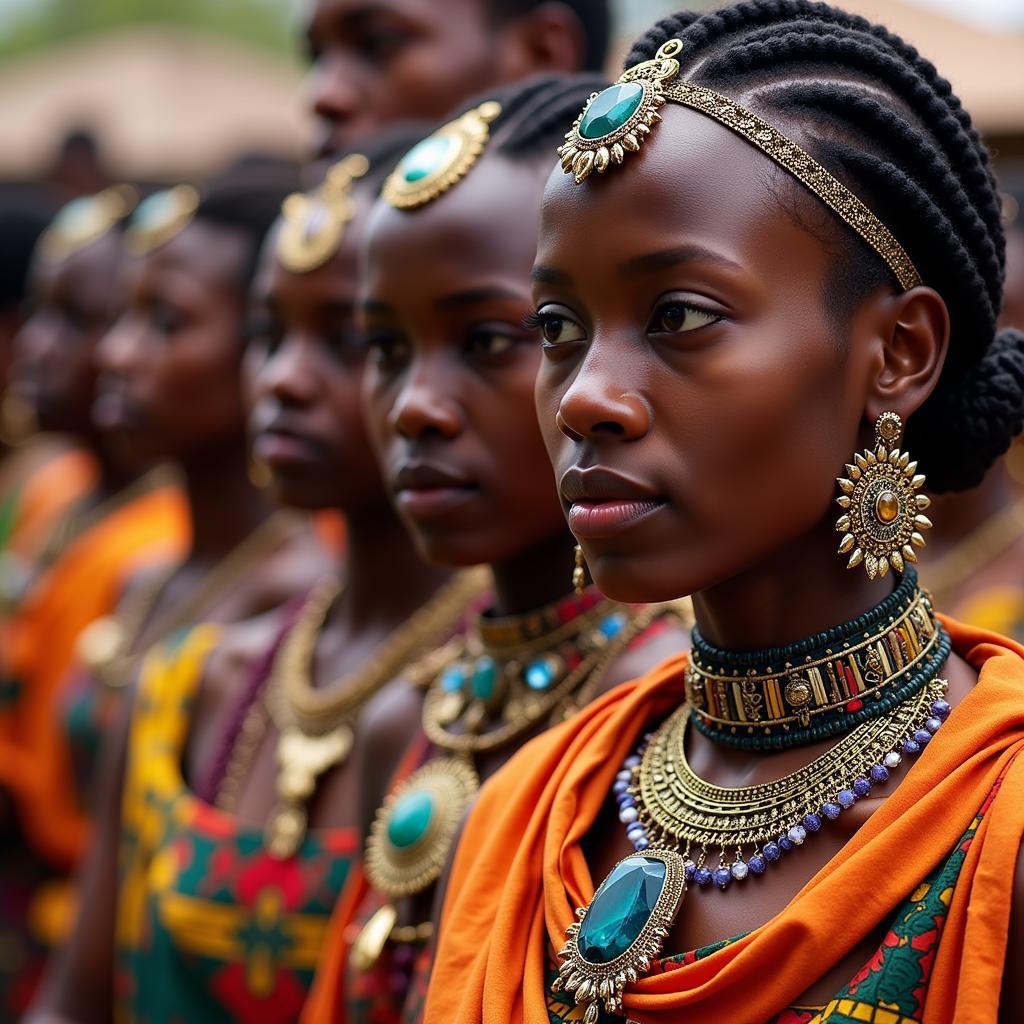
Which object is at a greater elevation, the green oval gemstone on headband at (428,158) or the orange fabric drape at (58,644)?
the green oval gemstone on headband at (428,158)

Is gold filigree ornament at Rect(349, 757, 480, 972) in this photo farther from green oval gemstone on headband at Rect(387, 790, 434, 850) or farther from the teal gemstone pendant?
the teal gemstone pendant

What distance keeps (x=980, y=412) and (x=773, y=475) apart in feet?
1.15

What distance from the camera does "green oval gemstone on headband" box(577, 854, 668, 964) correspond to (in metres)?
1.96

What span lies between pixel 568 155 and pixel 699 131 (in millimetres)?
166

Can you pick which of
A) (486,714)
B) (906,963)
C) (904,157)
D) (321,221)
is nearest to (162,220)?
(321,221)

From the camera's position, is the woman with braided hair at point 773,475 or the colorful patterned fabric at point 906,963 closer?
the colorful patterned fabric at point 906,963

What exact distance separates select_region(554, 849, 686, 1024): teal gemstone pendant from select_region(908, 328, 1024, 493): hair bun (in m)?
0.63

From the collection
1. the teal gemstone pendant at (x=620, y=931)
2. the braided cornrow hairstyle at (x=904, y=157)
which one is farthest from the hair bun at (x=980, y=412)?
the teal gemstone pendant at (x=620, y=931)

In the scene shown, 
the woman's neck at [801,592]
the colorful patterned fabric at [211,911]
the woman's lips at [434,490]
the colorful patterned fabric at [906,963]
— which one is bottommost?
the colorful patterned fabric at [211,911]

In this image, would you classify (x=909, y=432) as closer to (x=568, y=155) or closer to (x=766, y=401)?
(x=766, y=401)

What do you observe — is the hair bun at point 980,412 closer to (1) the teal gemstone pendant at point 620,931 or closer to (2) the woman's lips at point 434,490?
(1) the teal gemstone pendant at point 620,931

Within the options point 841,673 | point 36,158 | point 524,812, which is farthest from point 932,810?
point 36,158

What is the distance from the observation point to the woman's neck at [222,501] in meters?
5.31

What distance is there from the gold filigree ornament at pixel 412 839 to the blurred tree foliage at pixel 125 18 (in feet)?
121
